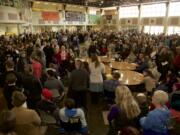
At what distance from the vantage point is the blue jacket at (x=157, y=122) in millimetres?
2406

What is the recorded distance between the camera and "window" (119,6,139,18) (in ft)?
92.3

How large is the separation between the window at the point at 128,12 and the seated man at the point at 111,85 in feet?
81.5

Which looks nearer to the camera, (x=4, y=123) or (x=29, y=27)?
(x=4, y=123)

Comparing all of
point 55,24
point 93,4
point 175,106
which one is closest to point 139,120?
point 175,106

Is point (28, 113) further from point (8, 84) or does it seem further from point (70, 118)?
point (8, 84)

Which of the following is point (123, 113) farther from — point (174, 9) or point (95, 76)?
point (174, 9)

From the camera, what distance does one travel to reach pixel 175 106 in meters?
3.66

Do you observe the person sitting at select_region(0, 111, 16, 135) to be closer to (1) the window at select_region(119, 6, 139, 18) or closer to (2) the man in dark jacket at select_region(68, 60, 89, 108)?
(2) the man in dark jacket at select_region(68, 60, 89, 108)

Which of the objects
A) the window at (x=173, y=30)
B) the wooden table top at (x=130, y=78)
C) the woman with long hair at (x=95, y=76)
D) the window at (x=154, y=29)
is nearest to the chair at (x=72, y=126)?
the woman with long hair at (x=95, y=76)

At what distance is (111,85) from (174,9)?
2196 cm

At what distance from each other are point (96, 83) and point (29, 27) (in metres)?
16.7

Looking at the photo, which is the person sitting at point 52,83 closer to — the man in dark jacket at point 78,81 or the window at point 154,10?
the man in dark jacket at point 78,81

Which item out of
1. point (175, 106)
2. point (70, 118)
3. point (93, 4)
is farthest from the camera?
point (93, 4)

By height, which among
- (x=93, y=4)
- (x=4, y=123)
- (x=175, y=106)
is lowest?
(x=175, y=106)
